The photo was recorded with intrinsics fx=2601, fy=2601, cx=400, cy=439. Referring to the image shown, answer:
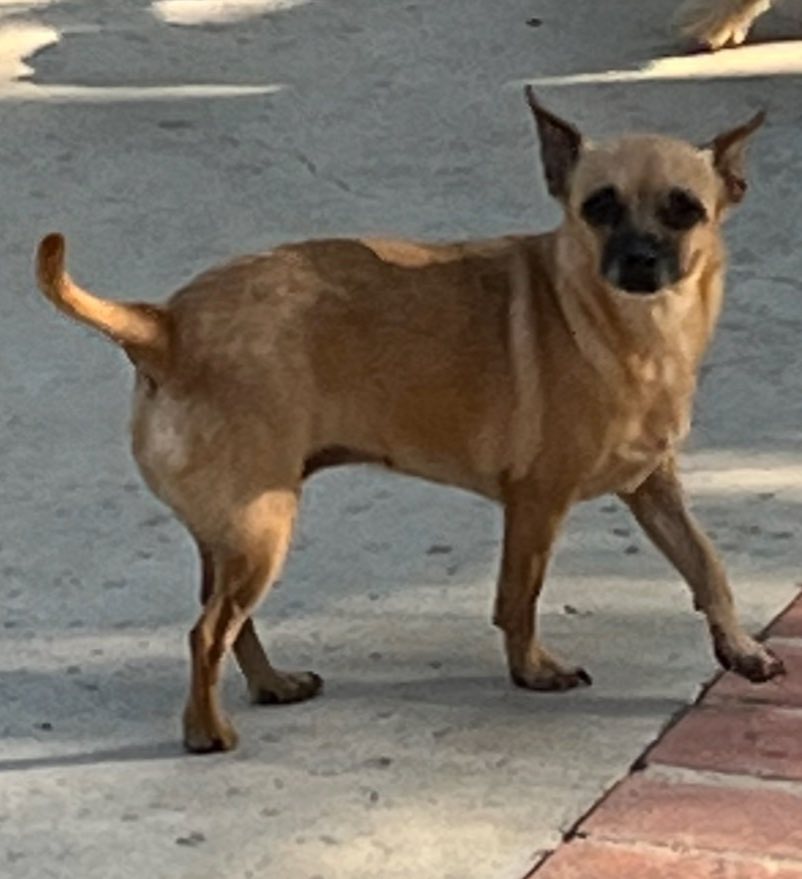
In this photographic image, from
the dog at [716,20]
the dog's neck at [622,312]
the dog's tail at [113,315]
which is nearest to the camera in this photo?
the dog's tail at [113,315]

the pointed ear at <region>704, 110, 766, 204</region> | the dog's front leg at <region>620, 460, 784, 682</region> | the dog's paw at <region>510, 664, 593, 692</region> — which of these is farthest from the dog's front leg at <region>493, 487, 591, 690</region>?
the pointed ear at <region>704, 110, 766, 204</region>

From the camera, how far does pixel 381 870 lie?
366 cm

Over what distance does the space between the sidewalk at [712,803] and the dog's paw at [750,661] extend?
20mm

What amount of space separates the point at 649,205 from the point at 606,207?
70 millimetres

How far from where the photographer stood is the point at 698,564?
438 cm

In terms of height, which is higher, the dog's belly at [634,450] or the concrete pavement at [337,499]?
the dog's belly at [634,450]

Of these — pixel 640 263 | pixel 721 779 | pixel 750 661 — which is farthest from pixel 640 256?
pixel 721 779

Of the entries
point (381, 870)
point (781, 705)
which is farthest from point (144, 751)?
point (781, 705)

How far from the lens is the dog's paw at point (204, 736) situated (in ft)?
13.4

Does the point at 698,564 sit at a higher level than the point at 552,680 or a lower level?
higher

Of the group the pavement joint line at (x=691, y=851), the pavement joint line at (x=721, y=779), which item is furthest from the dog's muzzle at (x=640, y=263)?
the pavement joint line at (x=691, y=851)

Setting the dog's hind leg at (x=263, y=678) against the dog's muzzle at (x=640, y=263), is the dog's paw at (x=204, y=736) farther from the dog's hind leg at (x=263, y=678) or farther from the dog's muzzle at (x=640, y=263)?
the dog's muzzle at (x=640, y=263)

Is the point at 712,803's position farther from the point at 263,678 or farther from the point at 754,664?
the point at 263,678

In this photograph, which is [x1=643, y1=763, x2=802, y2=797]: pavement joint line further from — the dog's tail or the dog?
the dog
